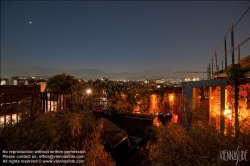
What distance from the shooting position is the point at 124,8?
25.3 feet

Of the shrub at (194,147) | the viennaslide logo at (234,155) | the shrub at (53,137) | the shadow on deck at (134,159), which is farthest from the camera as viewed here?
the shadow on deck at (134,159)

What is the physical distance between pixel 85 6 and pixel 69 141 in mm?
7203

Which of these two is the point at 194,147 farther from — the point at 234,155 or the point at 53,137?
the point at 53,137

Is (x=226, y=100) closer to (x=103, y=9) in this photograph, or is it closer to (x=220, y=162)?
(x=220, y=162)

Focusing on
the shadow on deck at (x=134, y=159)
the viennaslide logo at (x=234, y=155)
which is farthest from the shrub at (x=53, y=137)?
the viennaslide logo at (x=234, y=155)

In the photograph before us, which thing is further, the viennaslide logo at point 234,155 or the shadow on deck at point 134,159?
the shadow on deck at point 134,159

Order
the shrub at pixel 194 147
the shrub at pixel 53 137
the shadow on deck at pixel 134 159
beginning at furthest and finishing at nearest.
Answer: the shadow on deck at pixel 134 159 → the shrub at pixel 53 137 → the shrub at pixel 194 147

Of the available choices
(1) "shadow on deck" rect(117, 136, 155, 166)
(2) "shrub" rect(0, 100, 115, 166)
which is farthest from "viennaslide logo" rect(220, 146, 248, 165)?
(1) "shadow on deck" rect(117, 136, 155, 166)

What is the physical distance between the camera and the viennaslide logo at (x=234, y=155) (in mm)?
1515

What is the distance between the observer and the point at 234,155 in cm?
161

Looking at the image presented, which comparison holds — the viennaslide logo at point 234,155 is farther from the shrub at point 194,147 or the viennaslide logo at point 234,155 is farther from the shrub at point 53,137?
the shrub at point 53,137

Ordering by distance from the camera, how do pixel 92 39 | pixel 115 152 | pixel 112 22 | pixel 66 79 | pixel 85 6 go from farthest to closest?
pixel 66 79
pixel 92 39
pixel 112 22
pixel 85 6
pixel 115 152

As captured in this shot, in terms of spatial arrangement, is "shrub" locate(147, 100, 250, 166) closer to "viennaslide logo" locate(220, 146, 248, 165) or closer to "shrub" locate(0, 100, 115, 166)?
"viennaslide logo" locate(220, 146, 248, 165)

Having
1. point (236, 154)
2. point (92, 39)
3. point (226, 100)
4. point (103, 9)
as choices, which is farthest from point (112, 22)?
point (236, 154)
